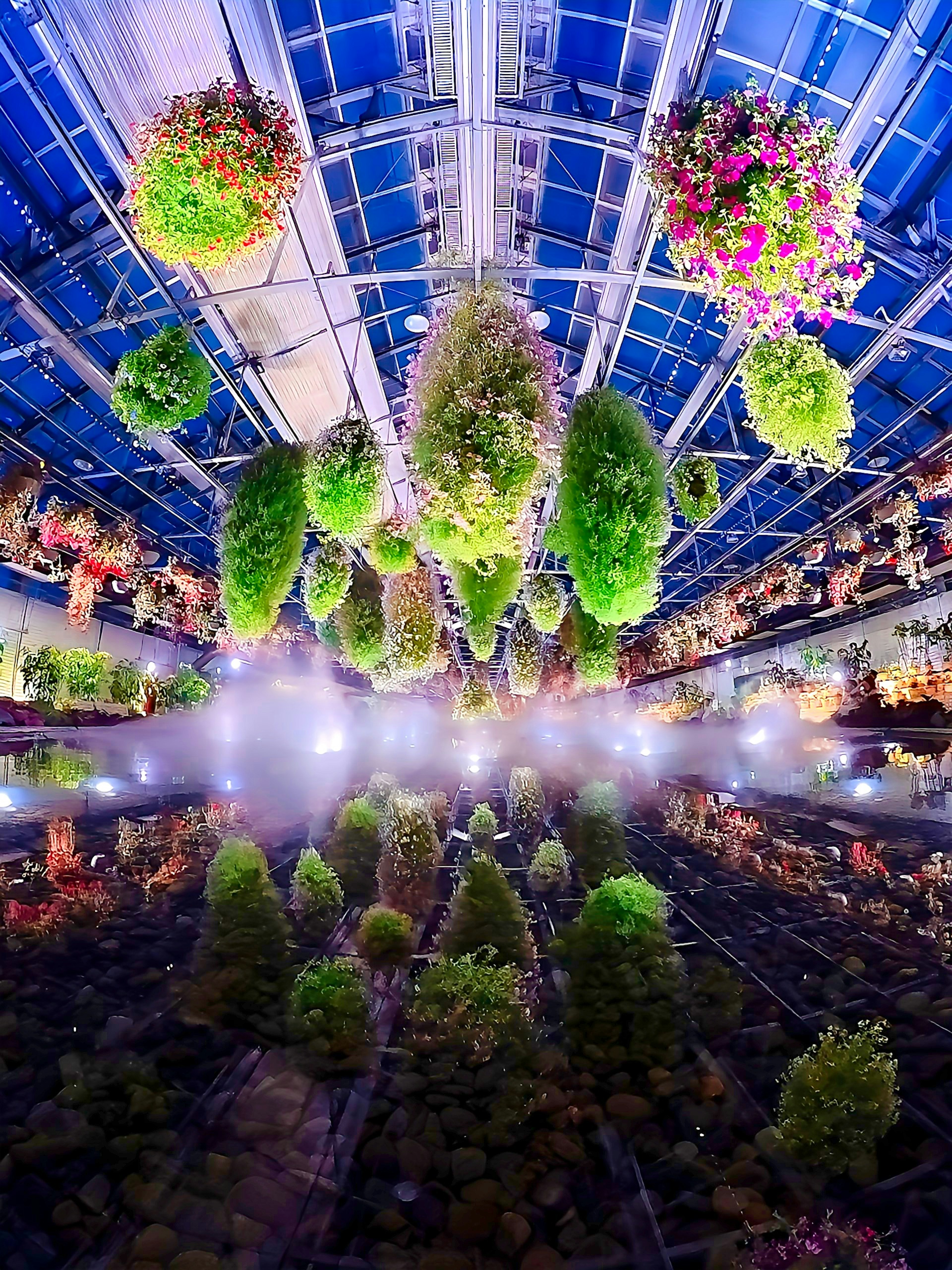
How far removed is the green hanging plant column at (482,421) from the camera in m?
3.90

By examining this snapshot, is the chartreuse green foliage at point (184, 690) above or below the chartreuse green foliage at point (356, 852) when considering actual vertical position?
above

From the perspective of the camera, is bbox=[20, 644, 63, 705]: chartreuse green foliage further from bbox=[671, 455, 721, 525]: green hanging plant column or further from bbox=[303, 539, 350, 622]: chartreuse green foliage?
bbox=[671, 455, 721, 525]: green hanging plant column

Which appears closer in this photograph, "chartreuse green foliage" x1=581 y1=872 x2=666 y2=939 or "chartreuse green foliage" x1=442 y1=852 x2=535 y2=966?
"chartreuse green foliage" x1=442 y1=852 x2=535 y2=966

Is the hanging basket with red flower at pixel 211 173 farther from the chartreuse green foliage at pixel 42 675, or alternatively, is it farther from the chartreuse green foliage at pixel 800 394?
the chartreuse green foliage at pixel 42 675

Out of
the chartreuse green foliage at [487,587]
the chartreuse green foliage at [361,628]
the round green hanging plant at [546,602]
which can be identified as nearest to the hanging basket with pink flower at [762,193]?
the chartreuse green foliage at [487,587]

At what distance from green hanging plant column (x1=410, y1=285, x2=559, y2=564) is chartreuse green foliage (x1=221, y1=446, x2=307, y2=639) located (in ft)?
6.34

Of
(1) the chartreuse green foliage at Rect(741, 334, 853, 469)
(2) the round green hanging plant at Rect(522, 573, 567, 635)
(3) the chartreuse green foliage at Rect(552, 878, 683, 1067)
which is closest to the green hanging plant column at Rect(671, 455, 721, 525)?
(1) the chartreuse green foliage at Rect(741, 334, 853, 469)

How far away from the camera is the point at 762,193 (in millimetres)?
2838

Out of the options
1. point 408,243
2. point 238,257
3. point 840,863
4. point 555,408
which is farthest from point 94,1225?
point 408,243

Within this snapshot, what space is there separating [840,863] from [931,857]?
55cm

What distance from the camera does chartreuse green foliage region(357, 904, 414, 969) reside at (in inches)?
82.9

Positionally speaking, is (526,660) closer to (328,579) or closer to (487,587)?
(328,579)

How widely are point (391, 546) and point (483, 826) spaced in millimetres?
3147

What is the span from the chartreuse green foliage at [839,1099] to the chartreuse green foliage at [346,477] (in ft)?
15.5
